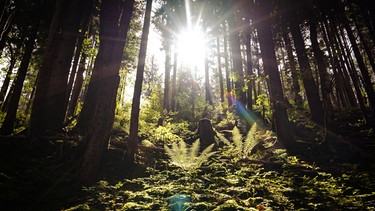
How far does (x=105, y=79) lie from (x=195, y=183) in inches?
115

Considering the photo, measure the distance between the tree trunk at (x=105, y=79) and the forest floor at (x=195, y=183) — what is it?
0.52 meters

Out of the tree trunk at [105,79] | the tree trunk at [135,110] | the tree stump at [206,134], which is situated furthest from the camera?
the tree stump at [206,134]

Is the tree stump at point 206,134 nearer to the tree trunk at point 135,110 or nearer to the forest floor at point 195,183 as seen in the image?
the forest floor at point 195,183

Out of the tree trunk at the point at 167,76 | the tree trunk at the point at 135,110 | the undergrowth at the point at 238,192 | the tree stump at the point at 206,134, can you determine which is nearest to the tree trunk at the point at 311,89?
the tree stump at the point at 206,134

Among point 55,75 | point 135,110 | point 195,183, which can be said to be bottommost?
point 195,183

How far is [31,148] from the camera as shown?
5750 mm

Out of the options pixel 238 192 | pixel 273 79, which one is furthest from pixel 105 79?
pixel 273 79

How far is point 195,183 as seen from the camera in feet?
15.0

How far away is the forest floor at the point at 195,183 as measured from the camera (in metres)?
3.40

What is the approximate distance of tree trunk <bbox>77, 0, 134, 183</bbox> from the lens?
469 centimetres

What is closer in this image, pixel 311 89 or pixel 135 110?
pixel 135 110

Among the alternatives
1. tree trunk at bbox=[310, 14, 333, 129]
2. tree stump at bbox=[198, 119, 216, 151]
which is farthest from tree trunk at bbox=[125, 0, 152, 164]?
tree trunk at bbox=[310, 14, 333, 129]

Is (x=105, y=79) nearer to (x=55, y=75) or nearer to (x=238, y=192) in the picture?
(x=55, y=75)

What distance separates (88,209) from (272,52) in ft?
24.0
